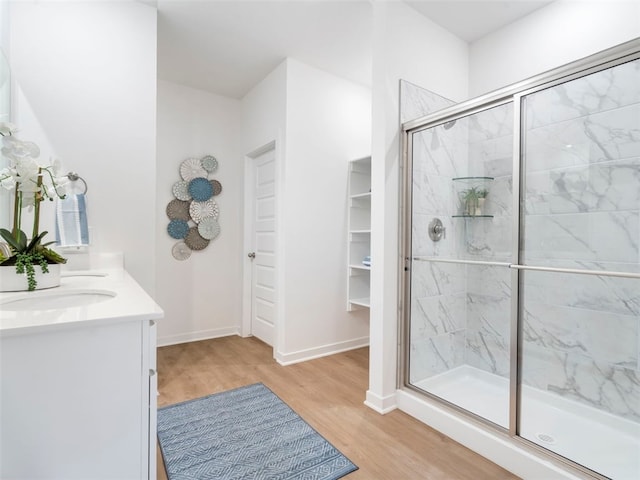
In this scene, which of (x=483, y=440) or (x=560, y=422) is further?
(x=560, y=422)

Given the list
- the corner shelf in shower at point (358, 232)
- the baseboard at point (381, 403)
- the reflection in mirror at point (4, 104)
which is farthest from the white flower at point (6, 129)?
the corner shelf in shower at point (358, 232)

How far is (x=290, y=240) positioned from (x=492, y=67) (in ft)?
6.81

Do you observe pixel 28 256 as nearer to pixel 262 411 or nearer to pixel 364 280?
pixel 262 411

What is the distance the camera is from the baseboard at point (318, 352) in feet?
9.50

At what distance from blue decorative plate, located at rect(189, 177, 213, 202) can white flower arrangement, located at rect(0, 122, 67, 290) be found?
6.52ft

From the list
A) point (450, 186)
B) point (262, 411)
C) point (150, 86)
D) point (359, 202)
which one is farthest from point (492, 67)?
point (262, 411)

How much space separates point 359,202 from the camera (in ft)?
11.0

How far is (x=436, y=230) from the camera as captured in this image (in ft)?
7.54

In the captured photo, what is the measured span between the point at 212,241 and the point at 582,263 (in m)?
3.10

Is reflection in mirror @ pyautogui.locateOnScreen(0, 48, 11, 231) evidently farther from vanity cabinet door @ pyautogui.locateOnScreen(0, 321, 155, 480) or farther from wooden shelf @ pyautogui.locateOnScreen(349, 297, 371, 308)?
wooden shelf @ pyautogui.locateOnScreen(349, 297, 371, 308)

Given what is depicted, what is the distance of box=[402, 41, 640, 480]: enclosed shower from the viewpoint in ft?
5.53

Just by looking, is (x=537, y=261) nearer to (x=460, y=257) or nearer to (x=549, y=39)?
(x=460, y=257)

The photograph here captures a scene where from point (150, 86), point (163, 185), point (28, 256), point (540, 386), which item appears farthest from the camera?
point (163, 185)

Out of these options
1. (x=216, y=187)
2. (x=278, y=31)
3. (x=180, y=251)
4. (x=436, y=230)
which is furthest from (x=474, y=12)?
(x=180, y=251)
